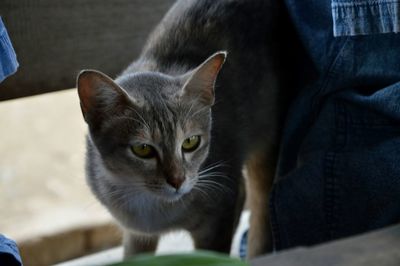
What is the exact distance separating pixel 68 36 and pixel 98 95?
287mm

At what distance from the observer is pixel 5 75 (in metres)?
1.11

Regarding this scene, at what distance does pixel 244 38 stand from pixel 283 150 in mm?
337

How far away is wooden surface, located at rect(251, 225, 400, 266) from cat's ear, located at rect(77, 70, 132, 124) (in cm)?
59

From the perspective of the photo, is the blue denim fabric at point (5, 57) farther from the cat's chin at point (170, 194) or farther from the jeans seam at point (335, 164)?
the jeans seam at point (335, 164)

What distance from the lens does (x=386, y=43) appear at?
1.49 m

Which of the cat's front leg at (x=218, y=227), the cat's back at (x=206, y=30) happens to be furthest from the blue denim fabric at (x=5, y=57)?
the cat's front leg at (x=218, y=227)

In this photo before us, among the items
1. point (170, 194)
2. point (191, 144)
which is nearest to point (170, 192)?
point (170, 194)

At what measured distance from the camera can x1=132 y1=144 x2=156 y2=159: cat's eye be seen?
1348 mm

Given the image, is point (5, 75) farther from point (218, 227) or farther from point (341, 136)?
point (341, 136)

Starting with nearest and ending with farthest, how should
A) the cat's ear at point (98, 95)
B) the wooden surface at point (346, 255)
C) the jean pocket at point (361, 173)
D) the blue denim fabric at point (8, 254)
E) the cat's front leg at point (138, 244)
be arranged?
the wooden surface at point (346, 255) < the blue denim fabric at point (8, 254) < the cat's ear at point (98, 95) < the jean pocket at point (361, 173) < the cat's front leg at point (138, 244)

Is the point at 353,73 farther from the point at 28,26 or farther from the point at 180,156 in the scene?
the point at 28,26

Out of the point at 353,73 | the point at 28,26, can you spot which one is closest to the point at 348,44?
the point at 353,73

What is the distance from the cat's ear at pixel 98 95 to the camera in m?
1.24

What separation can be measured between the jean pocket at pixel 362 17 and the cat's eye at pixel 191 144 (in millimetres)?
390
